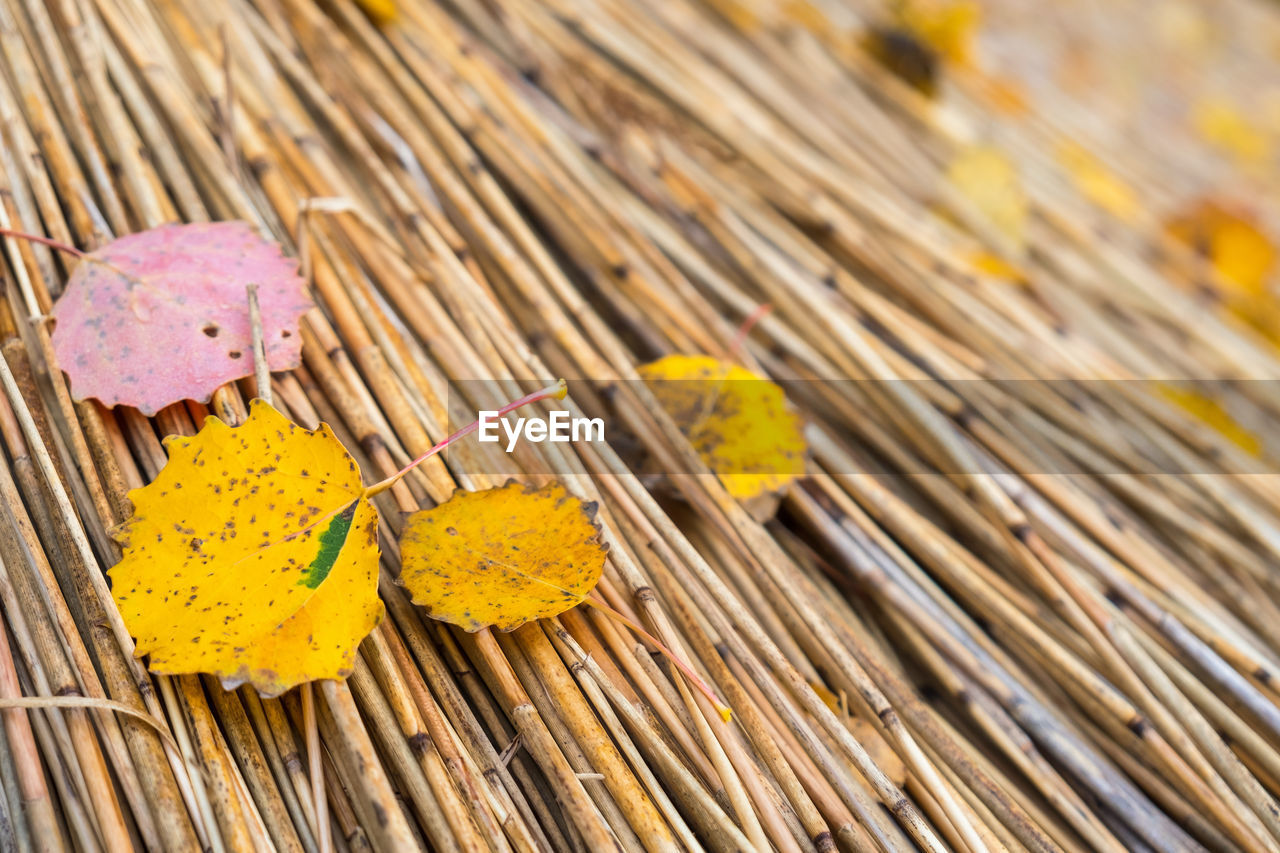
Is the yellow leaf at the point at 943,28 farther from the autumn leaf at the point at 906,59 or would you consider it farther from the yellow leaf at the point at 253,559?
the yellow leaf at the point at 253,559

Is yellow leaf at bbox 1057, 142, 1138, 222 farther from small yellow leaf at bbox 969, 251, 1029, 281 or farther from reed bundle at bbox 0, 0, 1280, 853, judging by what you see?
small yellow leaf at bbox 969, 251, 1029, 281

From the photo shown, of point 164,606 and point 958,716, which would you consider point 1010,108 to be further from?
point 164,606

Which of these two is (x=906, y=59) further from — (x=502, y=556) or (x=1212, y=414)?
(x=502, y=556)

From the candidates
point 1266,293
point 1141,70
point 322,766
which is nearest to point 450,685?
point 322,766

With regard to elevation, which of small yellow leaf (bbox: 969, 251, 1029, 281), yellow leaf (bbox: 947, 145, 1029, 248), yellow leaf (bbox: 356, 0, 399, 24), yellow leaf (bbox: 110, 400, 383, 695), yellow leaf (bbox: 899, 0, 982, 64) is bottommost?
yellow leaf (bbox: 110, 400, 383, 695)

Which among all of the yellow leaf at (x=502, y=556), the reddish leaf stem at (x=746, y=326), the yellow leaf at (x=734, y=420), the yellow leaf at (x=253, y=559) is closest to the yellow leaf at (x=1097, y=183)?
the reddish leaf stem at (x=746, y=326)

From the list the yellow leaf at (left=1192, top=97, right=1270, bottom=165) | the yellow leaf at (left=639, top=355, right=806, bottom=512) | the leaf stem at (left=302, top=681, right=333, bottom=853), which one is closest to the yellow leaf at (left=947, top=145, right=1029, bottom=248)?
the yellow leaf at (left=639, top=355, right=806, bottom=512)
